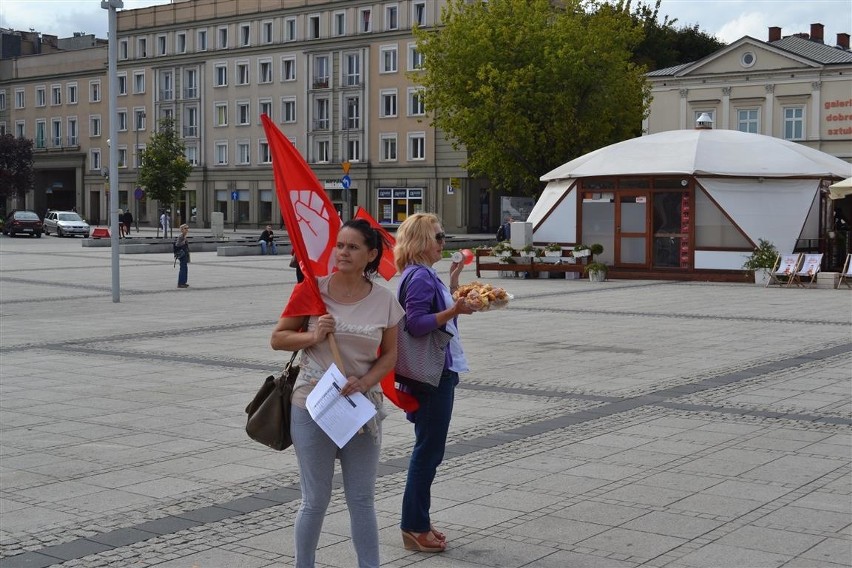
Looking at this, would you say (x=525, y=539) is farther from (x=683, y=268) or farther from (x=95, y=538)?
(x=683, y=268)

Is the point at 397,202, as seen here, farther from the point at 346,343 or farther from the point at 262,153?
the point at 346,343

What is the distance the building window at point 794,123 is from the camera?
189ft

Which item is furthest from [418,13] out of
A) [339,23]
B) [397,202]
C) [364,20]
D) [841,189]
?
[841,189]

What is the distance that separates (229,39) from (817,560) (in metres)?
78.8

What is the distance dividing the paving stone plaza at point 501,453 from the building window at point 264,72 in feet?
208

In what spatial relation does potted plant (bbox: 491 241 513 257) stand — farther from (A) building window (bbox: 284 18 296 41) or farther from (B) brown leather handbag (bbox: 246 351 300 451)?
(A) building window (bbox: 284 18 296 41)

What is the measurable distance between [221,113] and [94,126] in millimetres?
14270

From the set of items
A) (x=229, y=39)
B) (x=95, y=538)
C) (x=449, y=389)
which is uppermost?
(x=229, y=39)

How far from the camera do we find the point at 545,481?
7754 mm

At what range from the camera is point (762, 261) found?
2892 cm

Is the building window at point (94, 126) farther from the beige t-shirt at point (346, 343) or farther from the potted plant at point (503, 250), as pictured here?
the beige t-shirt at point (346, 343)

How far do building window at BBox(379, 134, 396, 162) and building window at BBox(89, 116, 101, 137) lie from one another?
2780 cm

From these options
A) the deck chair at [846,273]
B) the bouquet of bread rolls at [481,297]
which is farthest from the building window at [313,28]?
the bouquet of bread rolls at [481,297]

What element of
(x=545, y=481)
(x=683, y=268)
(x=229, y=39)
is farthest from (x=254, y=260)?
(x=229, y=39)
